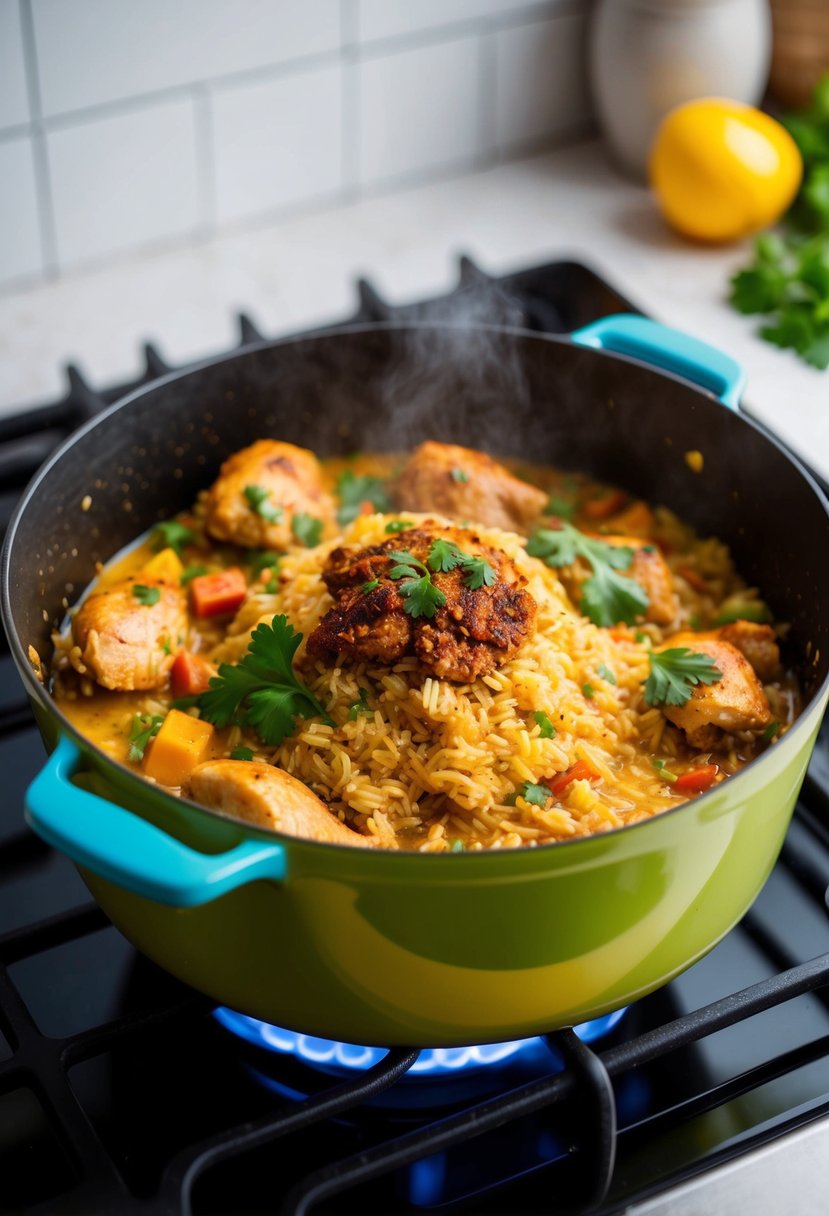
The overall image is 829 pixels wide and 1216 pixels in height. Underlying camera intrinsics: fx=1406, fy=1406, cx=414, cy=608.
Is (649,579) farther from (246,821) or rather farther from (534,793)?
(246,821)

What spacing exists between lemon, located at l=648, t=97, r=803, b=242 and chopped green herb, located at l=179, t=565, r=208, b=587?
129 cm

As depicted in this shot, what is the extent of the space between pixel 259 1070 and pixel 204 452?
978 mm

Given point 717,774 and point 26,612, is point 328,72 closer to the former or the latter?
point 26,612

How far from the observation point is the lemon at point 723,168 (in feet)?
8.71

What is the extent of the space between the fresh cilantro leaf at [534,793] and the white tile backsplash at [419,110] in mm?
1732

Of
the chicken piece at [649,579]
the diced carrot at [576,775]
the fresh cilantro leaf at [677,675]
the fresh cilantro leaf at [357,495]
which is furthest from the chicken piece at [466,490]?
the diced carrot at [576,775]

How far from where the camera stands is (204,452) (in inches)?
85.4

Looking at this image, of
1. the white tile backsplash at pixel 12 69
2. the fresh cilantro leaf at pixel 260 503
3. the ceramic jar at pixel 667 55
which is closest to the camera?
the fresh cilantro leaf at pixel 260 503

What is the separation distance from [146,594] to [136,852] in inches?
30.8

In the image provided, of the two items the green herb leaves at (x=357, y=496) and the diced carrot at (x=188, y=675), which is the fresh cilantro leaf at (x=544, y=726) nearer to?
the diced carrot at (x=188, y=675)

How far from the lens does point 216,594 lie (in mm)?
2008

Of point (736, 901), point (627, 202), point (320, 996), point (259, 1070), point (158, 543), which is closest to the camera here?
point (320, 996)

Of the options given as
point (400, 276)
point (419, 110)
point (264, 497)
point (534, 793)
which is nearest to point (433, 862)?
point (534, 793)

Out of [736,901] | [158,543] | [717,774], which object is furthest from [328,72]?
[736,901]
